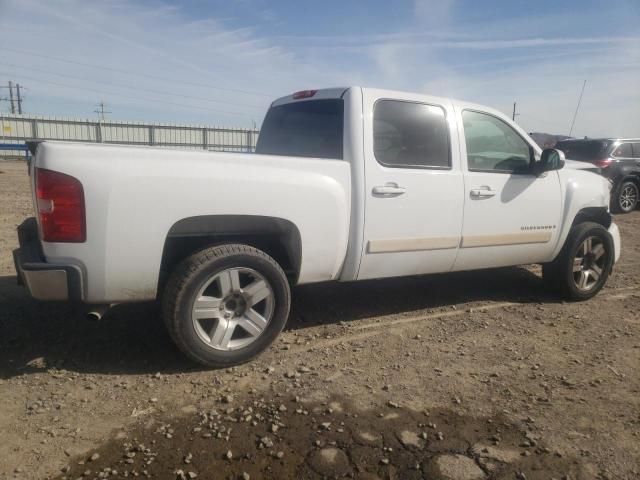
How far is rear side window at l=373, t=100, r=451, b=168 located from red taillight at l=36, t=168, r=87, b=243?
2021 mm

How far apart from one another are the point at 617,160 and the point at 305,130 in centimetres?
1055

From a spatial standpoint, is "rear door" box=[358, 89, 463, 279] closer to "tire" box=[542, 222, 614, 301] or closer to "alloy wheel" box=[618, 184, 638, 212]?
"tire" box=[542, 222, 614, 301]

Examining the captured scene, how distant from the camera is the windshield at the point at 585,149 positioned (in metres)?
11.8

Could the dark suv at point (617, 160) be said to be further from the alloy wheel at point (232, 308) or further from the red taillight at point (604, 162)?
the alloy wheel at point (232, 308)

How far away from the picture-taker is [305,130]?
419 cm

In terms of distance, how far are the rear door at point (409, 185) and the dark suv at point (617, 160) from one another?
9406 mm

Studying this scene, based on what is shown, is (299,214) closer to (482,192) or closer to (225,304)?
(225,304)

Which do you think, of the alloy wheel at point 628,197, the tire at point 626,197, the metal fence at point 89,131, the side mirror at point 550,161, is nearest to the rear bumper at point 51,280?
the side mirror at point 550,161

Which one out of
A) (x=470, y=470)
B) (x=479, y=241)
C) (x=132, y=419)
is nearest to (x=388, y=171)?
(x=479, y=241)

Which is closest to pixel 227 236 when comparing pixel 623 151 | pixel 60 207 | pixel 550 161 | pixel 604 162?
pixel 60 207

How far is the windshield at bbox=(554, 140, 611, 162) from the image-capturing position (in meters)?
11.8

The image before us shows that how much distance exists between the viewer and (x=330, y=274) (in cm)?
360

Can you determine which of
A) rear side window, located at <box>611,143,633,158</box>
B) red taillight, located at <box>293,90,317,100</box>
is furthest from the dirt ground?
rear side window, located at <box>611,143,633,158</box>

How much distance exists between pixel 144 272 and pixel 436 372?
198 centimetres
